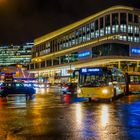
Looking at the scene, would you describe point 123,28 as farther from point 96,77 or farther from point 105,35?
point 96,77

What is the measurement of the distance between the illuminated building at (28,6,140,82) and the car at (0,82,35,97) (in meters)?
57.9

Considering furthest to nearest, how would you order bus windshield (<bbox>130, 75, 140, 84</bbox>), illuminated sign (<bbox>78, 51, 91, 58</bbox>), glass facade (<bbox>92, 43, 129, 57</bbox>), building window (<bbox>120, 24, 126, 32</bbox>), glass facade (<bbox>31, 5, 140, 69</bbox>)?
building window (<bbox>120, 24, 126, 32</bbox>) → illuminated sign (<bbox>78, 51, 91, 58</bbox>) → glass facade (<bbox>31, 5, 140, 69</bbox>) → glass facade (<bbox>92, 43, 129, 57</bbox>) → bus windshield (<bbox>130, 75, 140, 84</bbox>)

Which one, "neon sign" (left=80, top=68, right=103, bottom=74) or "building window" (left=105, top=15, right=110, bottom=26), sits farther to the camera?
"building window" (left=105, top=15, right=110, bottom=26)

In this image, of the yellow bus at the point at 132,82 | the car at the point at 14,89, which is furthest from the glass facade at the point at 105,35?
the car at the point at 14,89

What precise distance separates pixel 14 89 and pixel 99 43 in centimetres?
6595

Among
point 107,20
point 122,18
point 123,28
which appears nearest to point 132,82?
point 123,28

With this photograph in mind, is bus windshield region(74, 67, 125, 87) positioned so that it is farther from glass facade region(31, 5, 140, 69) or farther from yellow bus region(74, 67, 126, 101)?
glass facade region(31, 5, 140, 69)

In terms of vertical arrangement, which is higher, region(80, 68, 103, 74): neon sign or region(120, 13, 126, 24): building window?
region(120, 13, 126, 24): building window

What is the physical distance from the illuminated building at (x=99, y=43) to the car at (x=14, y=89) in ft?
190

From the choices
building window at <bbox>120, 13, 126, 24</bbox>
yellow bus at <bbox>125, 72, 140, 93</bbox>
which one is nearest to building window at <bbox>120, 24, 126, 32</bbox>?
A: building window at <bbox>120, 13, 126, 24</bbox>

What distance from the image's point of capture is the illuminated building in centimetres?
9938

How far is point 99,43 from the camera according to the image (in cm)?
10250

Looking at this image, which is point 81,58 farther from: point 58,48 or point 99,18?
point 58,48

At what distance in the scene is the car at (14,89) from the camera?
38.5 metres
